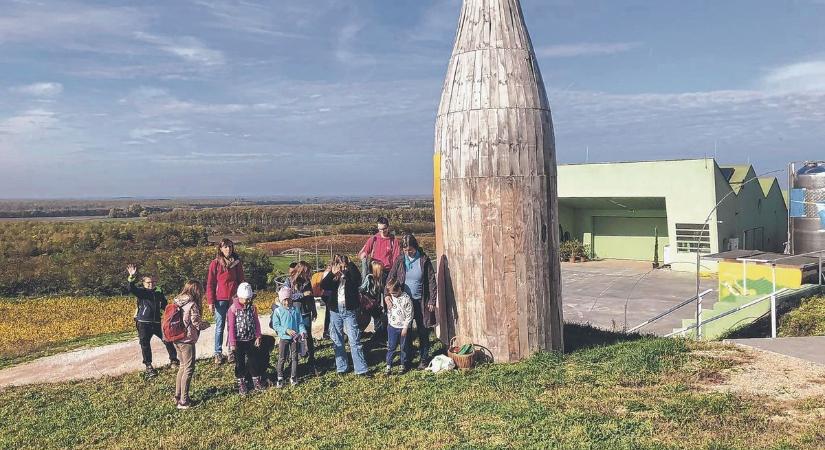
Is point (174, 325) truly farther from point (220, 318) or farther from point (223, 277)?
point (220, 318)

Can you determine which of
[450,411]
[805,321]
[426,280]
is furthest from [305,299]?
[805,321]

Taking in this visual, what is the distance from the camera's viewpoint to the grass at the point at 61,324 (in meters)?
12.2

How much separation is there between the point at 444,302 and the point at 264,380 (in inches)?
109

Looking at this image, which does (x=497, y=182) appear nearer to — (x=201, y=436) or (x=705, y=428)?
(x=705, y=428)

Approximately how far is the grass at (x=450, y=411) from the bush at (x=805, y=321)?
3570mm

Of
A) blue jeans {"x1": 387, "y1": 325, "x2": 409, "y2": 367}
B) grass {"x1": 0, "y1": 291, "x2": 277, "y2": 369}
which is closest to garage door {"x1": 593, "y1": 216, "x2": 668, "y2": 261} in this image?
grass {"x1": 0, "y1": 291, "x2": 277, "y2": 369}

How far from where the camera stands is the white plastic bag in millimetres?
7992

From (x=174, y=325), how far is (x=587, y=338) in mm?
6363

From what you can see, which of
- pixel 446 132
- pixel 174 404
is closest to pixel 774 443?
pixel 446 132

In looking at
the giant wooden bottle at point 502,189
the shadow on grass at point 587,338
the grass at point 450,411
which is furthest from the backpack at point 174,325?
the shadow on grass at point 587,338

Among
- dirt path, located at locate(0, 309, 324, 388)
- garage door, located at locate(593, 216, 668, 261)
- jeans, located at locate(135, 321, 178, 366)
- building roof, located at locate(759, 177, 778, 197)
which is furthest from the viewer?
building roof, located at locate(759, 177, 778, 197)

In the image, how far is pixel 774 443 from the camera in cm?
504

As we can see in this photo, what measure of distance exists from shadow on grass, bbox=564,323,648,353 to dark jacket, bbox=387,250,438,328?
2.22 m

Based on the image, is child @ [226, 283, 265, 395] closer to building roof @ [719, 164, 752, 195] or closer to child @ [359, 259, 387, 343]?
child @ [359, 259, 387, 343]
